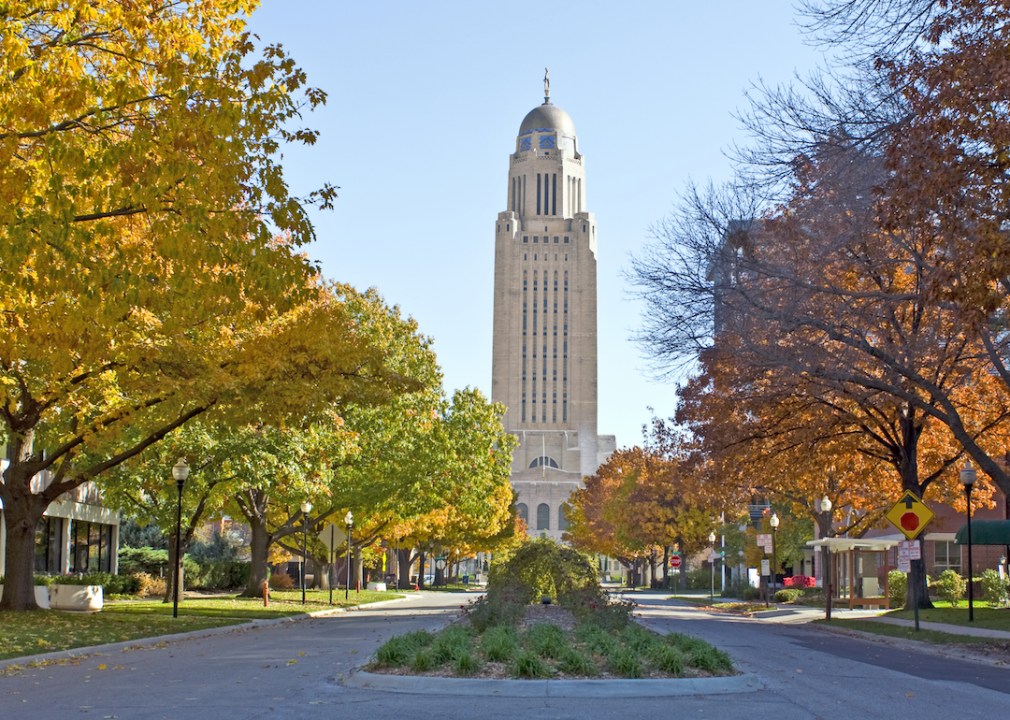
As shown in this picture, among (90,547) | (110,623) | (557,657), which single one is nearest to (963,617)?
(557,657)

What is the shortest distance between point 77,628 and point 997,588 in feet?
100

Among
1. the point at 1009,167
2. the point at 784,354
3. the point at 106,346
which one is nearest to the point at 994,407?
the point at 784,354

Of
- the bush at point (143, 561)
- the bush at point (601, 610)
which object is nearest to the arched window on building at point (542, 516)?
the bush at point (143, 561)

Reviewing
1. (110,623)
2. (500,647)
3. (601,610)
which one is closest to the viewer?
(500,647)

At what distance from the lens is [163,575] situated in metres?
51.7

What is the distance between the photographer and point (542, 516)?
521 ft

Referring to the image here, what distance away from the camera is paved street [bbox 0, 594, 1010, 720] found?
9922mm

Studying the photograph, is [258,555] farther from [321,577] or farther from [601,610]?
[601,610]

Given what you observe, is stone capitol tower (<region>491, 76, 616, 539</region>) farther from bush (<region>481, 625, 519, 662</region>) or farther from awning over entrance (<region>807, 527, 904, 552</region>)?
bush (<region>481, 625, 519, 662</region>)

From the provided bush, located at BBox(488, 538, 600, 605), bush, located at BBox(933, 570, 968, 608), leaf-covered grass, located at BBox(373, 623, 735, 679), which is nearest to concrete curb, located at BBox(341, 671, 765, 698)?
leaf-covered grass, located at BBox(373, 623, 735, 679)

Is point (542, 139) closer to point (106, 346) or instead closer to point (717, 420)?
point (717, 420)

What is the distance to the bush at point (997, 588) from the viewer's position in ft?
120

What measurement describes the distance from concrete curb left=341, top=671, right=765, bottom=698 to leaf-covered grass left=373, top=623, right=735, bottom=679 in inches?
17.3

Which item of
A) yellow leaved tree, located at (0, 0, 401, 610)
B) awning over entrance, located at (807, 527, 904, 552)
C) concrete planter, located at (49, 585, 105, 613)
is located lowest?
concrete planter, located at (49, 585, 105, 613)
